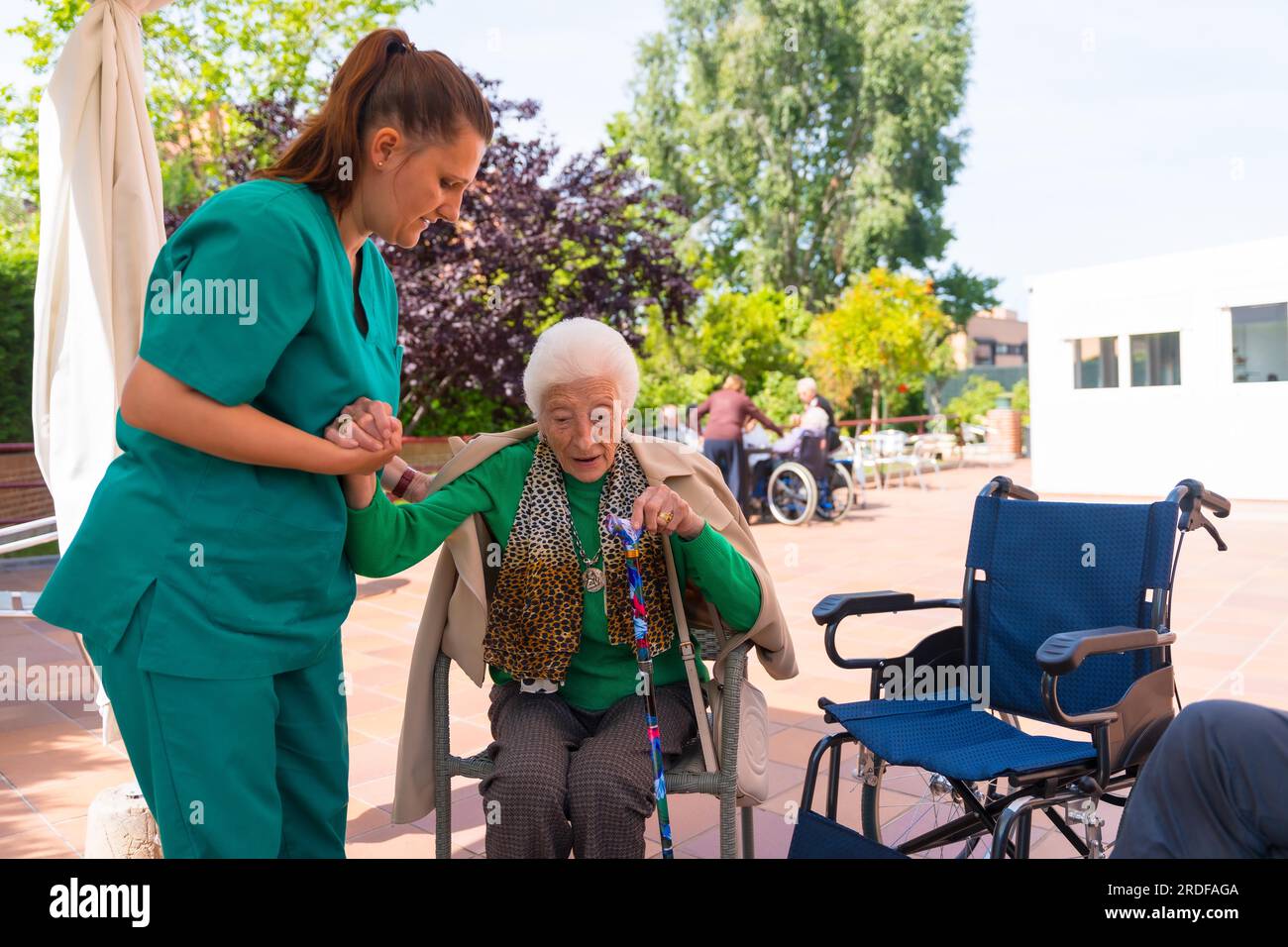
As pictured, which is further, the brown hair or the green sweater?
the green sweater

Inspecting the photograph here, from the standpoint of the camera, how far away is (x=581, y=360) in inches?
81.4

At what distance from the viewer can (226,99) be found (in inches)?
612

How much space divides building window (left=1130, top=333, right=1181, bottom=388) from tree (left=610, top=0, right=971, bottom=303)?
42.3ft

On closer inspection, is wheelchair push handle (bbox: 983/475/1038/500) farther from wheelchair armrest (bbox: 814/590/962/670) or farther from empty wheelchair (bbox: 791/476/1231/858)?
wheelchair armrest (bbox: 814/590/962/670)

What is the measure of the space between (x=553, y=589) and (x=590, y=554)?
4.2 inches

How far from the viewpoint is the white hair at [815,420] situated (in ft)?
33.0

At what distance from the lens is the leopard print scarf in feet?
6.82

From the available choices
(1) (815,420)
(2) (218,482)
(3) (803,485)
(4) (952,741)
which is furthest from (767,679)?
(1) (815,420)

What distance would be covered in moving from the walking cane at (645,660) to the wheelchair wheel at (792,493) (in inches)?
308

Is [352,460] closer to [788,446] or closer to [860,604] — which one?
[860,604]

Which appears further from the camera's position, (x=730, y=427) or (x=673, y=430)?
(x=673, y=430)

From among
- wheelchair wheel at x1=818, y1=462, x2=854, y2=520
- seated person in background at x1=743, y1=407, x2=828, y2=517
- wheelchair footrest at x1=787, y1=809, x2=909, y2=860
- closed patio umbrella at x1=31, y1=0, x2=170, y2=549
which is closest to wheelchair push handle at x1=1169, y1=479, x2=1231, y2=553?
wheelchair footrest at x1=787, y1=809, x2=909, y2=860

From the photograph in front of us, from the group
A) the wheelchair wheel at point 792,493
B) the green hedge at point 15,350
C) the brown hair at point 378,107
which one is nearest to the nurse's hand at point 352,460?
the brown hair at point 378,107

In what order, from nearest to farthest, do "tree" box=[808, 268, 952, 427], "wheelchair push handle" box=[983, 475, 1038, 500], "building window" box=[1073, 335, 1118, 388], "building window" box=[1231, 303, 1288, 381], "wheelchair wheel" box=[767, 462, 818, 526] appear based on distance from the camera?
"wheelchair push handle" box=[983, 475, 1038, 500]
"wheelchair wheel" box=[767, 462, 818, 526]
"building window" box=[1231, 303, 1288, 381]
"building window" box=[1073, 335, 1118, 388]
"tree" box=[808, 268, 952, 427]
